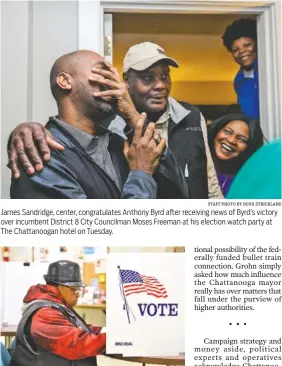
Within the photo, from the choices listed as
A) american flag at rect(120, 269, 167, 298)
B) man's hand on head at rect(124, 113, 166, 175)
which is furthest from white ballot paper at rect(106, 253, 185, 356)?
man's hand on head at rect(124, 113, 166, 175)

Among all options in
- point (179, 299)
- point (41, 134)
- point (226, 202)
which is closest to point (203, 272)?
point (179, 299)

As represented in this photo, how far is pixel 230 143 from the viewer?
186cm

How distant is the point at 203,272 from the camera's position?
1785mm

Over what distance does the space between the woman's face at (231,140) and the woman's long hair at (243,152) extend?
0.4 inches

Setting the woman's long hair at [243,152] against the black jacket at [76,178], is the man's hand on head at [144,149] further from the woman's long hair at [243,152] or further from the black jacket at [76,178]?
the woman's long hair at [243,152]

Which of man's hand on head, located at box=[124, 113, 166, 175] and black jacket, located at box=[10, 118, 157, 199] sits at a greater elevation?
man's hand on head, located at box=[124, 113, 166, 175]

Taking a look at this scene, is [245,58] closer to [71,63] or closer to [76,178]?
[71,63]

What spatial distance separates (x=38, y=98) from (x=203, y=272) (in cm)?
79

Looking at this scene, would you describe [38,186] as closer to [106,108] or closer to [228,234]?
[106,108]

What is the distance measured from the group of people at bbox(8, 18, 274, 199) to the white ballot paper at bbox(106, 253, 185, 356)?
219 mm

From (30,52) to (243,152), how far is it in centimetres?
79

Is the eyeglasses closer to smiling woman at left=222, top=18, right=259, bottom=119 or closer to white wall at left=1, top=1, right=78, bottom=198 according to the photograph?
white wall at left=1, top=1, right=78, bottom=198

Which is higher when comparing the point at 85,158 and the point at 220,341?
the point at 85,158

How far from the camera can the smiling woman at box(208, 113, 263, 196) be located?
73.2 inches
